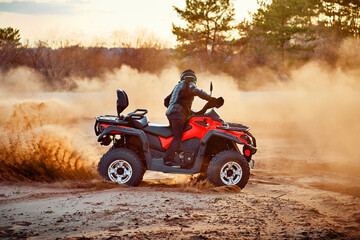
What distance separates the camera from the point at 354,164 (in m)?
13.6

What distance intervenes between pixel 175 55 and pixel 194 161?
113 ft

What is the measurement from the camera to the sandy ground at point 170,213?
19.2 ft

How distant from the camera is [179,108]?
862cm

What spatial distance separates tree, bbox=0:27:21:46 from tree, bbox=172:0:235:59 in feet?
46.5

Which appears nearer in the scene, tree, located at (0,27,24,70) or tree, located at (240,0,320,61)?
tree, located at (0,27,24,70)

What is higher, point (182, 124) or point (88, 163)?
point (182, 124)

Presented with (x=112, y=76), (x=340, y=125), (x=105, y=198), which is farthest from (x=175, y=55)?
(x=105, y=198)

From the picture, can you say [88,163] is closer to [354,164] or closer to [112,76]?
[354,164]

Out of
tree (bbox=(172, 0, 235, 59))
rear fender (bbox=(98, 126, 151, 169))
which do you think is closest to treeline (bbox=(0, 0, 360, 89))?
tree (bbox=(172, 0, 235, 59))

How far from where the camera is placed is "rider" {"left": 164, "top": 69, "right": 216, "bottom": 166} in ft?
28.2

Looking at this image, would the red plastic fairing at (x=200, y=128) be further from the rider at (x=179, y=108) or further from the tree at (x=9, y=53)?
the tree at (x=9, y=53)

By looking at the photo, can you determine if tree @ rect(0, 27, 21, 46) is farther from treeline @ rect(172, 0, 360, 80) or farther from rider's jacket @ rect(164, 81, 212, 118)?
rider's jacket @ rect(164, 81, 212, 118)

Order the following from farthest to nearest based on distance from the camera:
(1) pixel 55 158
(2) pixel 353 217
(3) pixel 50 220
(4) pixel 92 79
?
(4) pixel 92 79, (1) pixel 55 158, (2) pixel 353 217, (3) pixel 50 220

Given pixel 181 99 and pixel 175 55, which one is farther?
pixel 175 55
